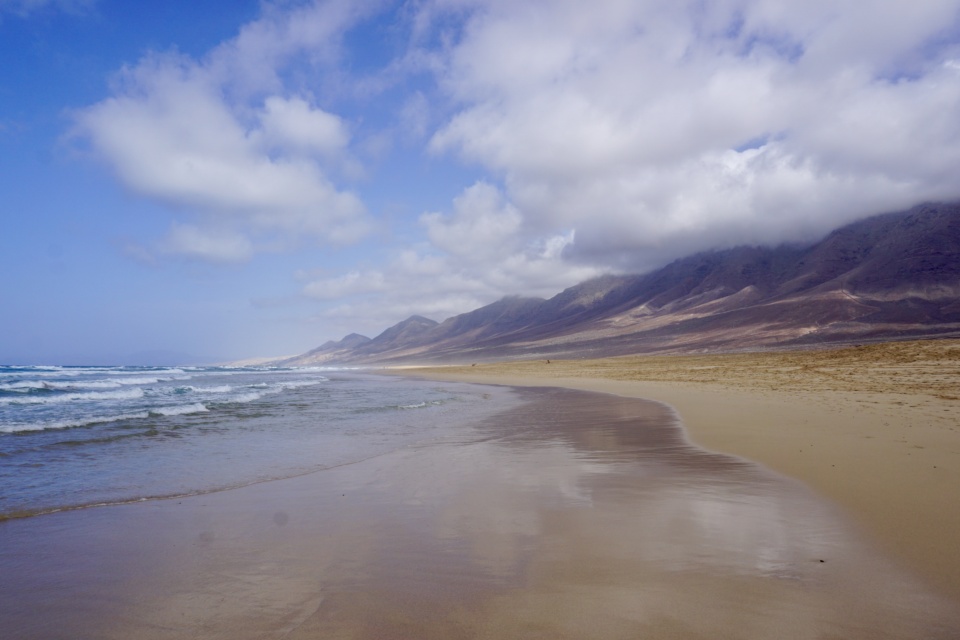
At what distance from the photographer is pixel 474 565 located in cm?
418

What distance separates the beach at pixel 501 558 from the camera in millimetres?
3281

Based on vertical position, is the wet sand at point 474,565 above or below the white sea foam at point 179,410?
below

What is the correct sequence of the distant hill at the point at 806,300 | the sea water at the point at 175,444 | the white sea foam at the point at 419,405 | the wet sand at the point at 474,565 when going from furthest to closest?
the distant hill at the point at 806,300 < the white sea foam at the point at 419,405 < the sea water at the point at 175,444 < the wet sand at the point at 474,565

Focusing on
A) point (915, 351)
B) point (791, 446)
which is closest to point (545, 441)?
point (791, 446)

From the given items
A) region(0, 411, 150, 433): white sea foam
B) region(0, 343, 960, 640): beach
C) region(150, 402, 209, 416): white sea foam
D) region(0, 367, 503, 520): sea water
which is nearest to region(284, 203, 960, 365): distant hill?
region(0, 367, 503, 520): sea water

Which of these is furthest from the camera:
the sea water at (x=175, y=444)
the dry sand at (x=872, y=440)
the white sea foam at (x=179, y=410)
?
the white sea foam at (x=179, y=410)

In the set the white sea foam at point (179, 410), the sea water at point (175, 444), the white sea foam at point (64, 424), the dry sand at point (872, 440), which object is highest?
the white sea foam at point (64, 424)

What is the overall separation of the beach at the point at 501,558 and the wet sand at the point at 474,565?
19 millimetres

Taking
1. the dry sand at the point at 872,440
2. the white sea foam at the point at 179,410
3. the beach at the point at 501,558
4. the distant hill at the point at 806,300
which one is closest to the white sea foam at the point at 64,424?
the white sea foam at the point at 179,410

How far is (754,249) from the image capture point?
17575 cm

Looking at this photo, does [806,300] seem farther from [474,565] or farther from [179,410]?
[474,565]

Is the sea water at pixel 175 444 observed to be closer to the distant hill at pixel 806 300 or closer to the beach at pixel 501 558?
the beach at pixel 501 558

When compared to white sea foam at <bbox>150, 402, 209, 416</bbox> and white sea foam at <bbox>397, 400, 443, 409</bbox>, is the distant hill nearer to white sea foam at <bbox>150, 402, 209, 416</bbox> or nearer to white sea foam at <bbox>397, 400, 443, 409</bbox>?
white sea foam at <bbox>397, 400, 443, 409</bbox>

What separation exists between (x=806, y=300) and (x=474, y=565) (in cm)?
12557
